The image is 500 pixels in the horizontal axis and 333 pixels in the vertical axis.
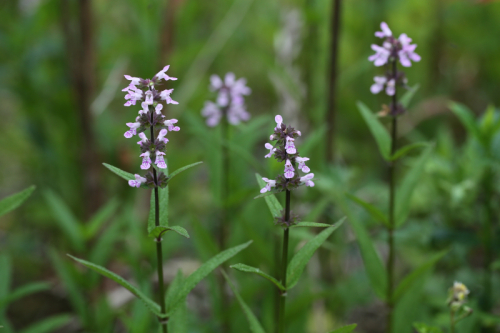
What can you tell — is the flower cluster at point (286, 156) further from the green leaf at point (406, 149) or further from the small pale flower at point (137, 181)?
the green leaf at point (406, 149)

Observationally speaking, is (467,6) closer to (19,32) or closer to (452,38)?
(452,38)

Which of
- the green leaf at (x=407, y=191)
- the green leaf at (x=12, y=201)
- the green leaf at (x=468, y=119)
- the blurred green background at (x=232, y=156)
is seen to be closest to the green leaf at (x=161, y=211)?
the green leaf at (x=12, y=201)

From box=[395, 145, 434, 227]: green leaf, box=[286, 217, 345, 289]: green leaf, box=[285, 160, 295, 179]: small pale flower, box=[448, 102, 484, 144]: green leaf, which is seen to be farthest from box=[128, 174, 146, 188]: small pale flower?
box=[448, 102, 484, 144]: green leaf

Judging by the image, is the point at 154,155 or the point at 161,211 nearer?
the point at 154,155

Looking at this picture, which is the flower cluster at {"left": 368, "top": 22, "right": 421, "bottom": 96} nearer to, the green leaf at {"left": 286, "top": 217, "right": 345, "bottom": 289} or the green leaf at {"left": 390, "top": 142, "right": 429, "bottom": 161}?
the green leaf at {"left": 390, "top": 142, "right": 429, "bottom": 161}

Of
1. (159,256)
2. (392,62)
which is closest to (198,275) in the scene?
(159,256)

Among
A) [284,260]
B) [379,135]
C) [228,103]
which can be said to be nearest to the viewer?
[284,260]

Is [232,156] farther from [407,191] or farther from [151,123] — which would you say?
[151,123]

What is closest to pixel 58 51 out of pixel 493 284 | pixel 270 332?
pixel 270 332
